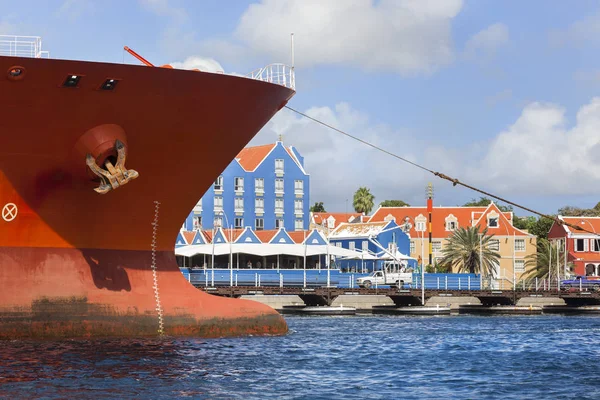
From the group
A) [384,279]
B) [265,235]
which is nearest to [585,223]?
[384,279]

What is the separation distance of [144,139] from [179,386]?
7517 millimetres

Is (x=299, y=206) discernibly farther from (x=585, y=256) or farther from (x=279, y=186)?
(x=585, y=256)

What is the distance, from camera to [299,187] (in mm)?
76188

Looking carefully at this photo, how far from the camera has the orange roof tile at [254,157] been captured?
74125mm

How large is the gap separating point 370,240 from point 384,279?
10.2m

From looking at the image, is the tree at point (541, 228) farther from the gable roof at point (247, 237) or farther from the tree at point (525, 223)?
the gable roof at point (247, 237)

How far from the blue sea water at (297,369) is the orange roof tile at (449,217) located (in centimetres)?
5870

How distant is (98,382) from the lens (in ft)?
57.8

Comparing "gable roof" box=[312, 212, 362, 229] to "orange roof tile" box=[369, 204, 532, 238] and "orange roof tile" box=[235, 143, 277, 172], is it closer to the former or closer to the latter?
"orange roof tile" box=[369, 204, 532, 238]

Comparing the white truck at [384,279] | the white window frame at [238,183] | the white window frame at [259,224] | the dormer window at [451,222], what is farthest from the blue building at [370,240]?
the dormer window at [451,222]

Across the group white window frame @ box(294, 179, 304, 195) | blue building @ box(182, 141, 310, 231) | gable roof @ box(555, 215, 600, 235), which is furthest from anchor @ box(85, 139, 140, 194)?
gable roof @ box(555, 215, 600, 235)

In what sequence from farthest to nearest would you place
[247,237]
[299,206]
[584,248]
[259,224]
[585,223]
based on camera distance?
[584,248] < [585,223] < [299,206] < [259,224] < [247,237]

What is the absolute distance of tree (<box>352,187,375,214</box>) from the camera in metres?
118

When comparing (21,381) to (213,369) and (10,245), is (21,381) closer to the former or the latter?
(213,369)
